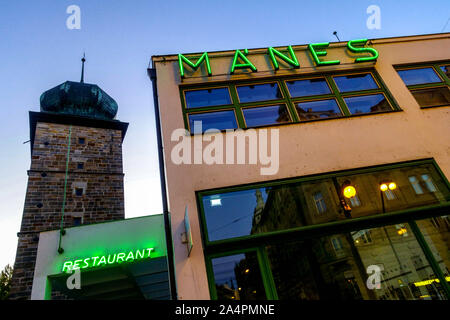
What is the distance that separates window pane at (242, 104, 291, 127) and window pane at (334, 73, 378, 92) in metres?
1.90

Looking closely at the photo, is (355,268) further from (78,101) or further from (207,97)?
(78,101)

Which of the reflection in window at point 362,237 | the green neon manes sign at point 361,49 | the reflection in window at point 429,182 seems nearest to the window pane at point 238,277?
the reflection in window at point 362,237

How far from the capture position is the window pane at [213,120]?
6.99 metres

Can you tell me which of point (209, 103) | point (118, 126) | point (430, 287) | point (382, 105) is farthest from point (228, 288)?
point (118, 126)

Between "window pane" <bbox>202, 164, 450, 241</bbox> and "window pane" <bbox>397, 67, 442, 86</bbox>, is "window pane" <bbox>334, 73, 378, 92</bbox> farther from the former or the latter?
"window pane" <bbox>202, 164, 450, 241</bbox>

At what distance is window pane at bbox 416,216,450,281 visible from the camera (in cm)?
545

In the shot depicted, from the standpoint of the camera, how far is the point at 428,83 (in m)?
8.05

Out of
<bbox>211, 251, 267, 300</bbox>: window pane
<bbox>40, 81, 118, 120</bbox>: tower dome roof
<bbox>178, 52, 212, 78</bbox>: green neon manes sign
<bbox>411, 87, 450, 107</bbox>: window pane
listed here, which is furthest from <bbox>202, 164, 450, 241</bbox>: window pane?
<bbox>40, 81, 118, 120</bbox>: tower dome roof

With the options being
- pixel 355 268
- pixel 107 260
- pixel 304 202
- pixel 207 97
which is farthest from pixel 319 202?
pixel 107 260

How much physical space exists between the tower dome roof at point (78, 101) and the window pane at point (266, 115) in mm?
20253

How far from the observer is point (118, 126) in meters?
24.1

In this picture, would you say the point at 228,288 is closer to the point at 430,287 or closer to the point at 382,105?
the point at 430,287

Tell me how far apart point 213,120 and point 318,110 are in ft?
9.10

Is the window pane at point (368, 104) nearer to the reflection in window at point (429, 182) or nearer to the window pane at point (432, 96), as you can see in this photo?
the window pane at point (432, 96)
